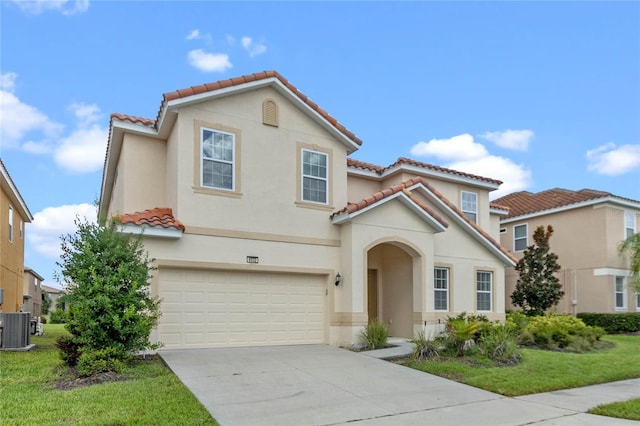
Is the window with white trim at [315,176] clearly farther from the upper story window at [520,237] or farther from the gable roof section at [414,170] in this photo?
the upper story window at [520,237]

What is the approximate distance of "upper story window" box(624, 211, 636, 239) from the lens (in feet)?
79.4

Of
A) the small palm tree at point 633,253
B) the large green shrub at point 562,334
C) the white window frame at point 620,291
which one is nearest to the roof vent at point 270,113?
the large green shrub at point 562,334

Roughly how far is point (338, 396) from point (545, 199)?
72.6 ft

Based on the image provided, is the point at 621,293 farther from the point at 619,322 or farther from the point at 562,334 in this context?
the point at 562,334

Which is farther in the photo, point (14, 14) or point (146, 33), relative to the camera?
point (146, 33)

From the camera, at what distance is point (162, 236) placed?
40.4 ft

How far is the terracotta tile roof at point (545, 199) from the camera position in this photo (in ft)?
79.5

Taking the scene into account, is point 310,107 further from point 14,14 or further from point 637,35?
point 637,35

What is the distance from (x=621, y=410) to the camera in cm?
813

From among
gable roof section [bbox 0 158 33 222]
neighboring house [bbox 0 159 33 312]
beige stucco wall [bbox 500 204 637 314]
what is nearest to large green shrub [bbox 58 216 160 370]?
neighboring house [bbox 0 159 33 312]

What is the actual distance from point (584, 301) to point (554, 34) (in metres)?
14.7

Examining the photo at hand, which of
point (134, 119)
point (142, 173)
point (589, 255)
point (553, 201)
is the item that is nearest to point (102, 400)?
point (142, 173)

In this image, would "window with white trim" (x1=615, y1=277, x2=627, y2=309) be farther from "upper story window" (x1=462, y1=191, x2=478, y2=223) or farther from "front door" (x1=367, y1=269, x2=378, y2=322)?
"front door" (x1=367, y1=269, x2=378, y2=322)

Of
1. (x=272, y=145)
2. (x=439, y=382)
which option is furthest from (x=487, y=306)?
(x=272, y=145)
